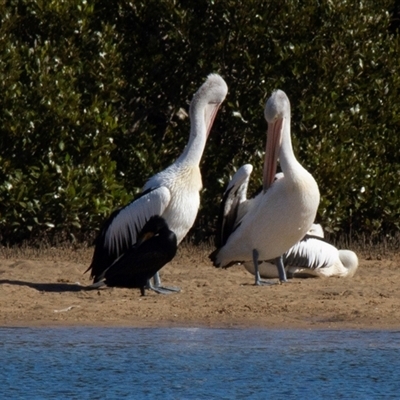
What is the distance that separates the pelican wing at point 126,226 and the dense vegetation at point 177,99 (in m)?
2.57

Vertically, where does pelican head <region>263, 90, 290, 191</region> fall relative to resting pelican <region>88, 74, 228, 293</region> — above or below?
above

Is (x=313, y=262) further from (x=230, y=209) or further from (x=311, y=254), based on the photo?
(x=230, y=209)

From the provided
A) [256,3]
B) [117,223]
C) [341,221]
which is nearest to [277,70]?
[256,3]

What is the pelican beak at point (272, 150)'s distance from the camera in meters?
10.1

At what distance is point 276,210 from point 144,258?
1248 mm

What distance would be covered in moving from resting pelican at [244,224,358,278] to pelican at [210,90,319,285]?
249mm

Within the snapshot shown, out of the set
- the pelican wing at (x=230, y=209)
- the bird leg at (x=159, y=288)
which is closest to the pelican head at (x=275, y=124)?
the pelican wing at (x=230, y=209)

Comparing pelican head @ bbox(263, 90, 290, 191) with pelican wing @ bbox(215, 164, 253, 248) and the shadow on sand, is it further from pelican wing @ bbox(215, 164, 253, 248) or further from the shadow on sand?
the shadow on sand

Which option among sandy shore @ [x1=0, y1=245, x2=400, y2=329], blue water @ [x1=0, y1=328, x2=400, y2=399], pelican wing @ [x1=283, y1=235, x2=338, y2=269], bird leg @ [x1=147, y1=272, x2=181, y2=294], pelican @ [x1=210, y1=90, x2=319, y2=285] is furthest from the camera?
pelican wing @ [x1=283, y1=235, x2=338, y2=269]

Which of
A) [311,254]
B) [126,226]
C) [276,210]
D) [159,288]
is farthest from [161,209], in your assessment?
[311,254]

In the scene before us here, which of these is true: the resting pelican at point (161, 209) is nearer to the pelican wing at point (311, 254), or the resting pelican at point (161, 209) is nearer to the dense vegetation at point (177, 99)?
the pelican wing at point (311, 254)

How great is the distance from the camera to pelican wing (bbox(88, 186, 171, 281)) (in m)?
8.97

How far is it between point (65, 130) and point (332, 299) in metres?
3.96

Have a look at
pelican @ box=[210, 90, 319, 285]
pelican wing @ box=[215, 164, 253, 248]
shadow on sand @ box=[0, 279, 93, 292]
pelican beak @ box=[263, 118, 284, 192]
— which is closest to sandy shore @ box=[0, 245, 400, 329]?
shadow on sand @ box=[0, 279, 93, 292]
